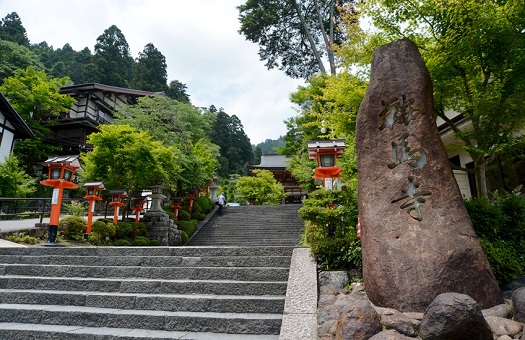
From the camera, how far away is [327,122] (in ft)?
28.7

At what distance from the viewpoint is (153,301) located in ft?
14.8

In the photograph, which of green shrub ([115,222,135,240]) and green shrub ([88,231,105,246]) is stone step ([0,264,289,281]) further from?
green shrub ([115,222,135,240])

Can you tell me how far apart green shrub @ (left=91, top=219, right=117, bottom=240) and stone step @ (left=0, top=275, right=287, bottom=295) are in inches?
237

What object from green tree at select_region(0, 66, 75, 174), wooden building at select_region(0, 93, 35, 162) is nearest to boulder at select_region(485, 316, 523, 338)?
wooden building at select_region(0, 93, 35, 162)

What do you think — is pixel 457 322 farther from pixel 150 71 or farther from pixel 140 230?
pixel 150 71

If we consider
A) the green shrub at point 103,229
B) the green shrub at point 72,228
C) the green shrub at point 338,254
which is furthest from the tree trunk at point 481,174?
the green shrub at point 72,228

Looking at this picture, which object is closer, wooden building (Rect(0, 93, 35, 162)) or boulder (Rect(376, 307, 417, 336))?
boulder (Rect(376, 307, 417, 336))

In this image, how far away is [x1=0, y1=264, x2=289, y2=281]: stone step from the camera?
504cm

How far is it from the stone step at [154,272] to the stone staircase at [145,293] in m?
0.02

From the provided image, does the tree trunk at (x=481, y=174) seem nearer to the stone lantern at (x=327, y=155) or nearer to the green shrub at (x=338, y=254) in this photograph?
the stone lantern at (x=327, y=155)

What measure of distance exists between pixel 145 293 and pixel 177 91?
4254 centimetres

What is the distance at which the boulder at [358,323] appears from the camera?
292 cm

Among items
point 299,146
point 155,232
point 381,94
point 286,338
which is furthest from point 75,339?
point 299,146

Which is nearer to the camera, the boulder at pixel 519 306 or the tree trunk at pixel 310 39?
the boulder at pixel 519 306
